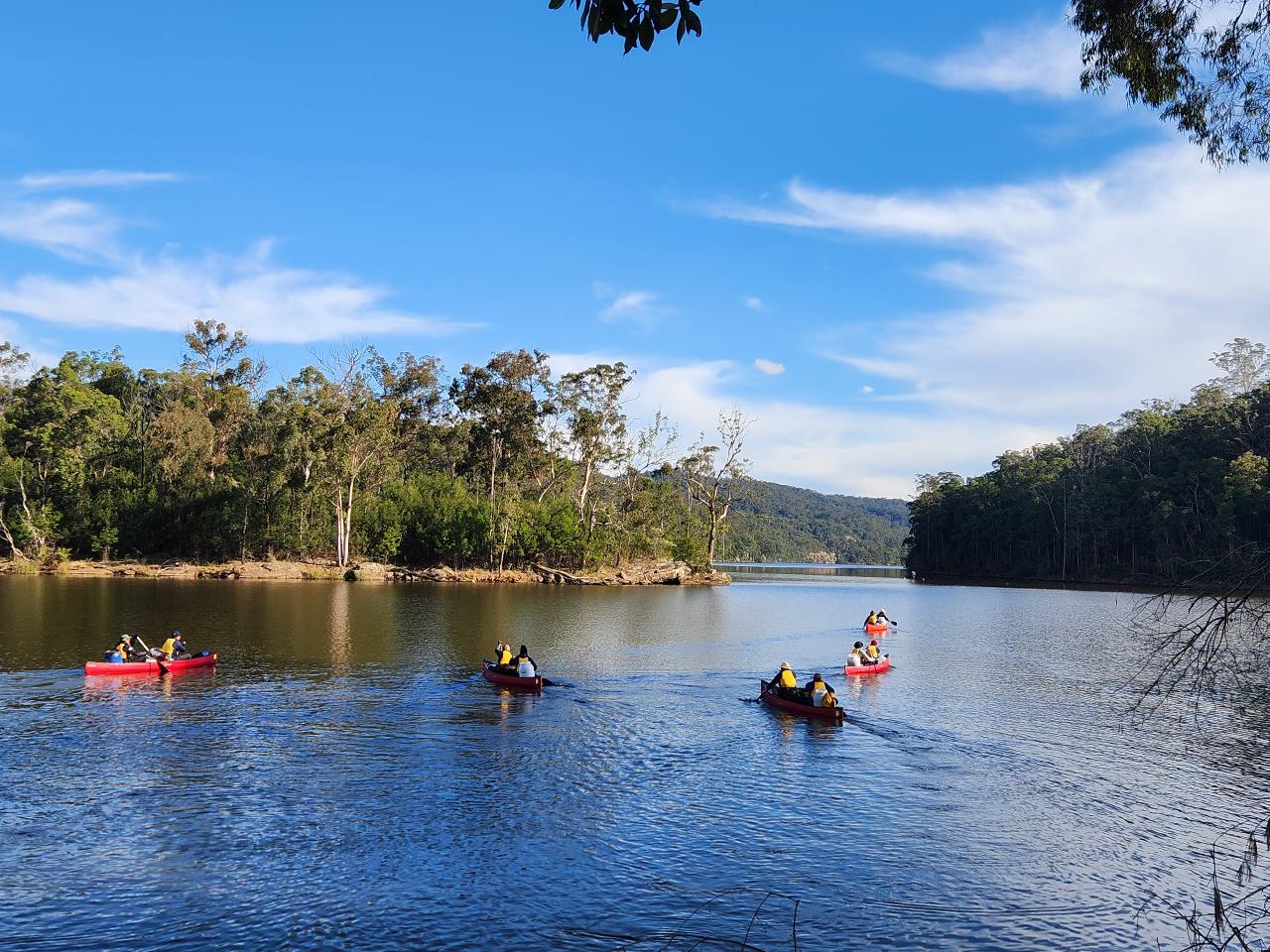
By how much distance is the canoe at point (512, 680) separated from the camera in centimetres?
2698

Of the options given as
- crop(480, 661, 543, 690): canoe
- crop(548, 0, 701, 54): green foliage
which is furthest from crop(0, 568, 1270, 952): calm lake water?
crop(548, 0, 701, 54): green foliage

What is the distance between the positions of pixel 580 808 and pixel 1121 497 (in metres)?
105

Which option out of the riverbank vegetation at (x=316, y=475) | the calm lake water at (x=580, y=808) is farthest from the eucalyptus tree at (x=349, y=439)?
the calm lake water at (x=580, y=808)

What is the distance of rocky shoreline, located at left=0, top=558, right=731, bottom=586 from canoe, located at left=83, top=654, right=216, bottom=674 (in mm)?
48678

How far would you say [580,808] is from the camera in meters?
16.2

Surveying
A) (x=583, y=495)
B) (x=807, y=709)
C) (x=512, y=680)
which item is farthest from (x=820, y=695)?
(x=583, y=495)

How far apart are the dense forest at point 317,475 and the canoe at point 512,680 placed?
53138mm

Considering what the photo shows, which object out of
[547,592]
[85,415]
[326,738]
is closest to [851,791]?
[326,738]

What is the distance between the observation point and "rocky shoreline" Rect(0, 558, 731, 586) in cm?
7381

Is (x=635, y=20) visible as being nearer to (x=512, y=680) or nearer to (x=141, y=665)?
(x=512, y=680)

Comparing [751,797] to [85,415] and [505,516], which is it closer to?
[505,516]

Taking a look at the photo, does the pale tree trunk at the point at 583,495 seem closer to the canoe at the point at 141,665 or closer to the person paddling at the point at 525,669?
the canoe at the point at 141,665

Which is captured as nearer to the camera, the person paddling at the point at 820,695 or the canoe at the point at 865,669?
the person paddling at the point at 820,695

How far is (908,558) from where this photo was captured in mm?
168750
